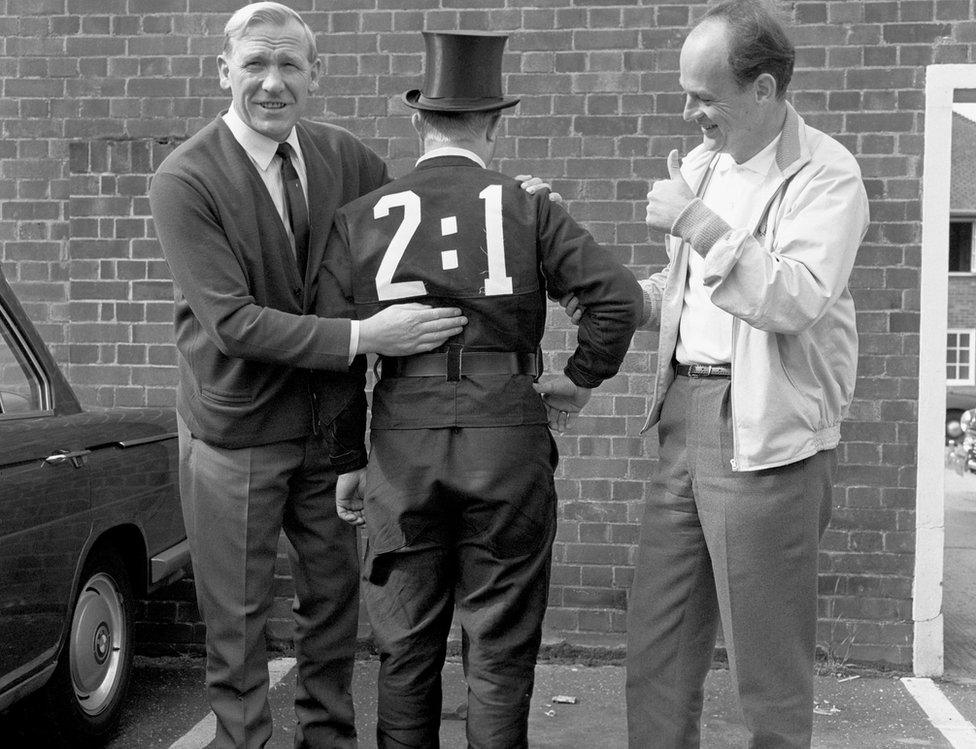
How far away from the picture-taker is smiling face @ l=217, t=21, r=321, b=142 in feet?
10.6

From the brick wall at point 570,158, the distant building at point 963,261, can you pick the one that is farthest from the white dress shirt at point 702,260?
the distant building at point 963,261

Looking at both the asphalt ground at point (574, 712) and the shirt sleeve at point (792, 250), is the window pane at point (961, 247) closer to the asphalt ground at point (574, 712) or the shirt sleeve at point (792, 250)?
the asphalt ground at point (574, 712)

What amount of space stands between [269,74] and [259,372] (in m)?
0.81

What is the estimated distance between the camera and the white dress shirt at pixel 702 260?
9.33 ft

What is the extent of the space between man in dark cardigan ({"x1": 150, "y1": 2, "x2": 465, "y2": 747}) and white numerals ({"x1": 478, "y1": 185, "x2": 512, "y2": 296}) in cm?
43

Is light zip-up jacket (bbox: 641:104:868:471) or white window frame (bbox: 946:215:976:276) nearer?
light zip-up jacket (bbox: 641:104:868:471)

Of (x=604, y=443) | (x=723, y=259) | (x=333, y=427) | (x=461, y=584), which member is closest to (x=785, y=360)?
(x=723, y=259)

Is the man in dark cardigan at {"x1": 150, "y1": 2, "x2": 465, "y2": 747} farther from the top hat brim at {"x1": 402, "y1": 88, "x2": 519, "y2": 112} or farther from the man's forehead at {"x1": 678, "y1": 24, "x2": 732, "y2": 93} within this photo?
the man's forehead at {"x1": 678, "y1": 24, "x2": 732, "y2": 93}

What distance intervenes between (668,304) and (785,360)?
398 millimetres

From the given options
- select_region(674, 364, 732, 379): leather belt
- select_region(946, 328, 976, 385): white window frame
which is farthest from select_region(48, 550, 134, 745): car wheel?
select_region(946, 328, 976, 385): white window frame

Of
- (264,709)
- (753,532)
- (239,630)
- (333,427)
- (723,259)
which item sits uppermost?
(723,259)

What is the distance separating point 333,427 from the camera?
10.7 feet

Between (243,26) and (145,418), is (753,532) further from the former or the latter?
(145,418)

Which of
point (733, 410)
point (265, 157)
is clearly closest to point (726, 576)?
point (733, 410)
